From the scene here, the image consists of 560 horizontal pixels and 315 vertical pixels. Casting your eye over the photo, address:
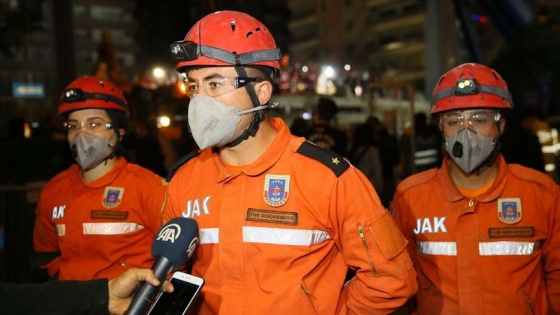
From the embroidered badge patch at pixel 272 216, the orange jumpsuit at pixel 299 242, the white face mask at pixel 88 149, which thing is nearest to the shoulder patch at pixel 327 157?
the orange jumpsuit at pixel 299 242

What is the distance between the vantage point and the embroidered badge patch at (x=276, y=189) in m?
3.17

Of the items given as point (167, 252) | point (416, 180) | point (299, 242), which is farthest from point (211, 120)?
point (416, 180)

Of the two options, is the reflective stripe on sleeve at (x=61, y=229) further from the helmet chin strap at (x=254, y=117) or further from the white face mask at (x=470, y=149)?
the white face mask at (x=470, y=149)

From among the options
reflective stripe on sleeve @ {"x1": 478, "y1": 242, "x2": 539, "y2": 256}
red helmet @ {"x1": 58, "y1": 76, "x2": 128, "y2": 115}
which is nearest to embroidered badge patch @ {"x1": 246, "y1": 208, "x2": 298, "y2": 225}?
reflective stripe on sleeve @ {"x1": 478, "y1": 242, "x2": 539, "y2": 256}

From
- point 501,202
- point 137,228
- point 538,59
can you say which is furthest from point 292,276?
point 538,59

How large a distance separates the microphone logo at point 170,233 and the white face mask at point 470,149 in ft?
6.21

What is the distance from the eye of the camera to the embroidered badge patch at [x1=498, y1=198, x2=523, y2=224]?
3.90m

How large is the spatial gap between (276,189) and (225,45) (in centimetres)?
67

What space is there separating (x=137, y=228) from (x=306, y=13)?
8820cm

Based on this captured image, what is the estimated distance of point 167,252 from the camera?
261 cm

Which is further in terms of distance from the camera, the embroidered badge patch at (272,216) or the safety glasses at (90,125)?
the safety glasses at (90,125)

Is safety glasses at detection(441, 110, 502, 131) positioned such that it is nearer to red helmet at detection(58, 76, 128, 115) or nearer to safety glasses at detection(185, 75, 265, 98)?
safety glasses at detection(185, 75, 265, 98)

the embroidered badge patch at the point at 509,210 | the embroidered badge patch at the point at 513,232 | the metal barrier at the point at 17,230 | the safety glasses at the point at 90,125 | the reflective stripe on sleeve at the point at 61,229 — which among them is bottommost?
the metal barrier at the point at 17,230

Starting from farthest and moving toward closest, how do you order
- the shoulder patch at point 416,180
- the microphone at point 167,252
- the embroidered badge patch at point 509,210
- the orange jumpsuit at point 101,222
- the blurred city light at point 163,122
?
the blurred city light at point 163,122 < the orange jumpsuit at point 101,222 < the shoulder patch at point 416,180 < the embroidered badge patch at point 509,210 < the microphone at point 167,252
